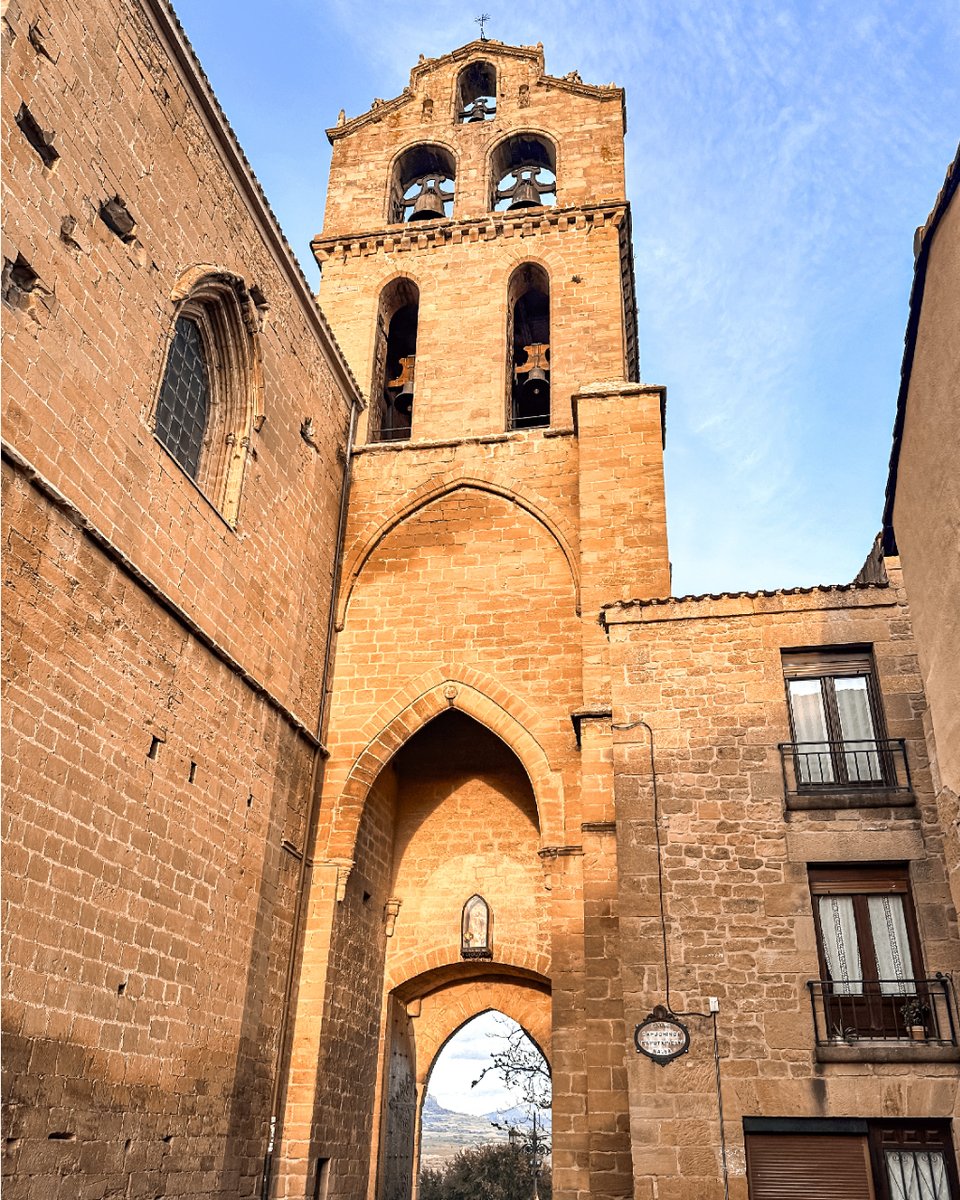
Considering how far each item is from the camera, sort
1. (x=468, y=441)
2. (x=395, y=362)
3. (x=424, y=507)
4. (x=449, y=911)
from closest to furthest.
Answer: (x=449, y=911) → (x=424, y=507) → (x=468, y=441) → (x=395, y=362)

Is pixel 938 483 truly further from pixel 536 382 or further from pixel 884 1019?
pixel 536 382

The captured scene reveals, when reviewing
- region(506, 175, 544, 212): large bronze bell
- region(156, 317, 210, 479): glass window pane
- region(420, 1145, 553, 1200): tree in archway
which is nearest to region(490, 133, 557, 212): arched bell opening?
region(506, 175, 544, 212): large bronze bell

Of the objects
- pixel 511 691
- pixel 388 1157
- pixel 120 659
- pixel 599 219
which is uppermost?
pixel 599 219

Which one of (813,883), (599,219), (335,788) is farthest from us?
(599,219)

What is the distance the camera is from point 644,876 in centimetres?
770

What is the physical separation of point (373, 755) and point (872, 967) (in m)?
5.17

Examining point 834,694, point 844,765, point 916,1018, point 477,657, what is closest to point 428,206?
point 477,657

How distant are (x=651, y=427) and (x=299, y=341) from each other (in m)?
3.85

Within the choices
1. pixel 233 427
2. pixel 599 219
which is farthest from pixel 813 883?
pixel 599 219

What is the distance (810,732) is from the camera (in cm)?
815

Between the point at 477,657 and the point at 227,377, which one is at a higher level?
the point at 227,377

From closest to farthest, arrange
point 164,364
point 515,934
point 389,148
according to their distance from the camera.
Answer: point 164,364 → point 515,934 → point 389,148

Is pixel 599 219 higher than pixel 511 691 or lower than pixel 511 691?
higher

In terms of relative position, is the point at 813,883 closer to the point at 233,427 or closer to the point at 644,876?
the point at 644,876
